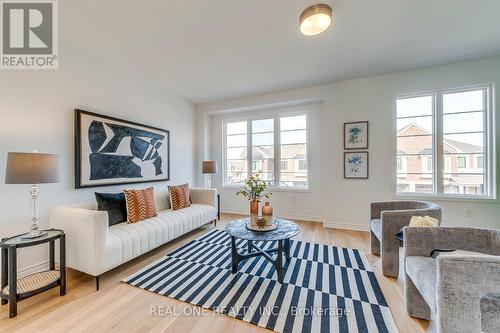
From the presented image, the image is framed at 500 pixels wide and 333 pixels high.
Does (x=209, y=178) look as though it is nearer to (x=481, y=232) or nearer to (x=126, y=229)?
(x=126, y=229)

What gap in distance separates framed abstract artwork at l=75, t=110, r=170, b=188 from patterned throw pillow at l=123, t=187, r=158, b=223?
55cm

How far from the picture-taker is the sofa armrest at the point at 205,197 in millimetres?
3930

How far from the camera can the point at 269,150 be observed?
478 centimetres

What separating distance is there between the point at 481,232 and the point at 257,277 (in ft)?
6.26

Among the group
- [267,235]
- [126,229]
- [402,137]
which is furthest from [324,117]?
[126,229]

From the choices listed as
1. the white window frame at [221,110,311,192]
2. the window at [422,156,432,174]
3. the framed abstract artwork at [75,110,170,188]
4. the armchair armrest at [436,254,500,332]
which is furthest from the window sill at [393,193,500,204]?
the framed abstract artwork at [75,110,170,188]

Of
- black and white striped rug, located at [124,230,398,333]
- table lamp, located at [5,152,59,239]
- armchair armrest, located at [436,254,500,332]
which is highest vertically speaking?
table lamp, located at [5,152,59,239]

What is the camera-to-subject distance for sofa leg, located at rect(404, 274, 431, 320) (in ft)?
5.18

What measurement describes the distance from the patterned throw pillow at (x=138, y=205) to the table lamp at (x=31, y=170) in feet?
2.90

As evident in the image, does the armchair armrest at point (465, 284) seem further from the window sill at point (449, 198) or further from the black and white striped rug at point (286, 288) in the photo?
the window sill at point (449, 198)

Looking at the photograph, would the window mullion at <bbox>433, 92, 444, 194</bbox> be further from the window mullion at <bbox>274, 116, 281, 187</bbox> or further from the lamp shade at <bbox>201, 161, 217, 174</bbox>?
the lamp shade at <bbox>201, 161, 217, 174</bbox>

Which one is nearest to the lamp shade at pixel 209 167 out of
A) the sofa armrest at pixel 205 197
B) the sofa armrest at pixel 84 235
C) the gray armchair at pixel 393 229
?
the sofa armrest at pixel 205 197

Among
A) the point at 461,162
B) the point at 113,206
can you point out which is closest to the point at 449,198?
the point at 461,162
